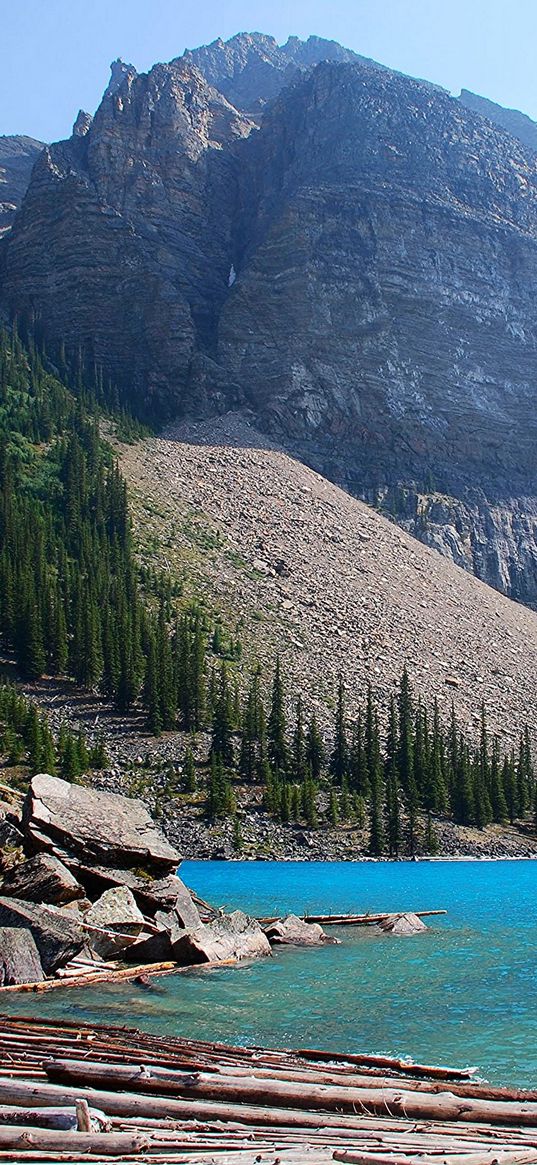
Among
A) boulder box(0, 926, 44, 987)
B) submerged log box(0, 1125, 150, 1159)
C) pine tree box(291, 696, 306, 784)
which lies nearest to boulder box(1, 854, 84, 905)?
boulder box(0, 926, 44, 987)

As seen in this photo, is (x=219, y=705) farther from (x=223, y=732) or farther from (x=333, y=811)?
(x=333, y=811)

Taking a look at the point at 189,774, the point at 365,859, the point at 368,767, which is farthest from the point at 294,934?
the point at 368,767

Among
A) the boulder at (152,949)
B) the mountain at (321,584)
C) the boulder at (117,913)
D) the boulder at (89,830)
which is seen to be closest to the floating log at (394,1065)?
the boulder at (152,949)

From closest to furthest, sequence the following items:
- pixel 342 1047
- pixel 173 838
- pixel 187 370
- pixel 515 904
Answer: pixel 342 1047 < pixel 515 904 < pixel 173 838 < pixel 187 370

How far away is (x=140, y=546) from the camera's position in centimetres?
12025

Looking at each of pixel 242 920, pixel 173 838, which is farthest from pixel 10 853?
pixel 173 838

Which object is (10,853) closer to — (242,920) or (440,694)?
(242,920)

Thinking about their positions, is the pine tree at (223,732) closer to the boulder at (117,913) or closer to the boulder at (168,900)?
the boulder at (168,900)

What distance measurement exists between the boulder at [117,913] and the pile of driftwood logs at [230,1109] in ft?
44.5

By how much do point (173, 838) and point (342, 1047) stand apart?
5225 cm

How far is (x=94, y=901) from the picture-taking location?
103 feet

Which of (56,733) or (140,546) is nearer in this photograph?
(56,733)

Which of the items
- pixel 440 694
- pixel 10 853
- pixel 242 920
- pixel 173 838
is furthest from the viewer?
pixel 440 694

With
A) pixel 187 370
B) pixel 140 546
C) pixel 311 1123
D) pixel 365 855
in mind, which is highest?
pixel 187 370
